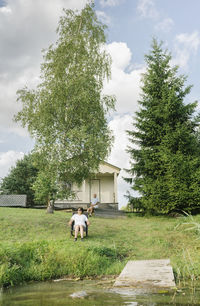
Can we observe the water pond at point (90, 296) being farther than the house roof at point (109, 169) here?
No

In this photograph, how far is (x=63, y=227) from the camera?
1192cm

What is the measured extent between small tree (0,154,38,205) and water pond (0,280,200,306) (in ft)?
74.5

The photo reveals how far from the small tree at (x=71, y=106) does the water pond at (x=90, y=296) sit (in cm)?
866

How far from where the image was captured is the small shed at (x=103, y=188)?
23438 millimetres

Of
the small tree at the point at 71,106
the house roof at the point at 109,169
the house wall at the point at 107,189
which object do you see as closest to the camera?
the small tree at the point at 71,106

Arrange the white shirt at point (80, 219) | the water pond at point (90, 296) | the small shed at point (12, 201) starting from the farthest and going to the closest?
the small shed at point (12, 201) → the white shirt at point (80, 219) → the water pond at point (90, 296)

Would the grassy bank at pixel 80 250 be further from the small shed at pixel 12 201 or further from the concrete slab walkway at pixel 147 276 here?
the small shed at pixel 12 201

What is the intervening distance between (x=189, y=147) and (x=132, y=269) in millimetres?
11678

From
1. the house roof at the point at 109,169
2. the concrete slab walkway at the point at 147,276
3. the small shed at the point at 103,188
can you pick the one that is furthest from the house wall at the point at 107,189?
the concrete slab walkway at the point at 147,276

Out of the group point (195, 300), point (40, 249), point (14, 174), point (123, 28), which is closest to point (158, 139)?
point (123, 28)

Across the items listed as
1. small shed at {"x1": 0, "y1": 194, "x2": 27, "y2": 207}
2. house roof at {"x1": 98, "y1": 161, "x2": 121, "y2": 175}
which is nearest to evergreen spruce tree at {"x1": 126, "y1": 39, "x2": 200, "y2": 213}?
house roof at {"x1": 98, "y1": 161, "x2": 121, "y2": 175}

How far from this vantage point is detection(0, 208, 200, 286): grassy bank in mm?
6609

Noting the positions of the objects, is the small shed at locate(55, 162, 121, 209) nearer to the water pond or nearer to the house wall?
the house wall

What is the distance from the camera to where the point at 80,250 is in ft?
25.3
